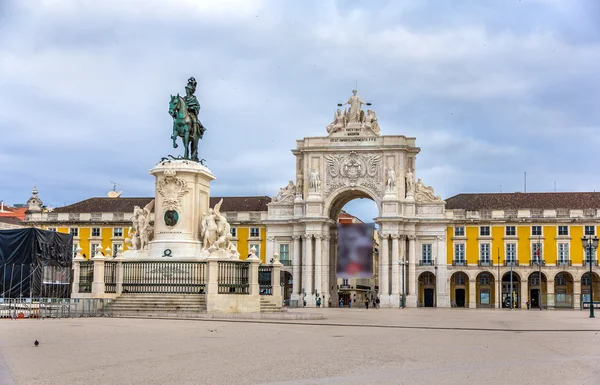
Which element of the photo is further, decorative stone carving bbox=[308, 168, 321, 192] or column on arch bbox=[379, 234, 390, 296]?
decorative stone carving bbox=[308, 168, 321, 192]

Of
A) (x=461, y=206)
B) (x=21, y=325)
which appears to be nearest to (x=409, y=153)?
(x=461, y=206)

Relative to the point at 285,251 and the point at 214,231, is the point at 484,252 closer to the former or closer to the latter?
the point at 285,251

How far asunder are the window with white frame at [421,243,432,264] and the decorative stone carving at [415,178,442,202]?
416 cm

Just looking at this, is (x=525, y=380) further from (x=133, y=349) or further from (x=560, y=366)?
(x=133, y=349)

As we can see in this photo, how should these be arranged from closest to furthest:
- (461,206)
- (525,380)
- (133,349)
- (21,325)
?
(525,380), (133,349), (21,325), (461,206)

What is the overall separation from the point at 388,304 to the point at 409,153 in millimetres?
14245

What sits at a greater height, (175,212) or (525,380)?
(175,212)

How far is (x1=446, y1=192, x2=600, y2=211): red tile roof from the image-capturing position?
79.3 meters

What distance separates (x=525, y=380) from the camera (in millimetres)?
12023

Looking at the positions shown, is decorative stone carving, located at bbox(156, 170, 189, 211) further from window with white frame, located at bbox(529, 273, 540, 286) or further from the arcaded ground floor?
window with white frame, located at bbox(529, 273, 540, 286)

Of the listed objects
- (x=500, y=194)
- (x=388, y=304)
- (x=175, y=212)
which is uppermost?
(x=500, y=194)

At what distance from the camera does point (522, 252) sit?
→ 257 feet

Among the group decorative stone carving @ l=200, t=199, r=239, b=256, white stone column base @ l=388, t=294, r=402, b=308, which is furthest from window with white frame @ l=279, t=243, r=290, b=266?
decorative stone carving @ l=200, t=199, r=239, b=256

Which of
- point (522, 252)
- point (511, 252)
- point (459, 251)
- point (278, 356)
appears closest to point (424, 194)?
point (459, 251)
